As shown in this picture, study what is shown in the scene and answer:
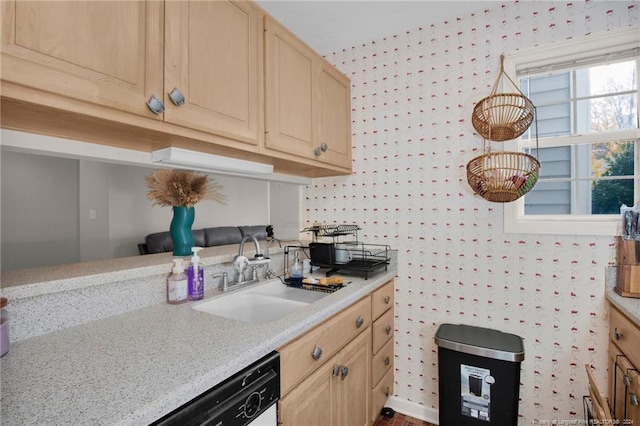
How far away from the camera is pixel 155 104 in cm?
100

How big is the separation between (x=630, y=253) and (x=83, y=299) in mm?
2291

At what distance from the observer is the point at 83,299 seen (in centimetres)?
104

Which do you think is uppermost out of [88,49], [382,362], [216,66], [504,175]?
[216,66]

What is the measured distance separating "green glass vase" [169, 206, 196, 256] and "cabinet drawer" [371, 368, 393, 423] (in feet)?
4.14

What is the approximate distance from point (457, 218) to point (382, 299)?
0.68 m

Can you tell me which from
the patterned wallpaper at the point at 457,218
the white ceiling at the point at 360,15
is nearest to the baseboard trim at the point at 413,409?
the patterned wallpaper at the point at 457,218

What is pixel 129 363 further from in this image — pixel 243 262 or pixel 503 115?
pixel 503 115

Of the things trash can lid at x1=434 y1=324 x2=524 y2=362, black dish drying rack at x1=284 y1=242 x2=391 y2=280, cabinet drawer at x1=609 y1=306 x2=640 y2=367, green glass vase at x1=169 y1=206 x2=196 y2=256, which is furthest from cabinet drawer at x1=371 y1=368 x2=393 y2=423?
green glass vase at x1=169 y1=206 x2=196 y2=256

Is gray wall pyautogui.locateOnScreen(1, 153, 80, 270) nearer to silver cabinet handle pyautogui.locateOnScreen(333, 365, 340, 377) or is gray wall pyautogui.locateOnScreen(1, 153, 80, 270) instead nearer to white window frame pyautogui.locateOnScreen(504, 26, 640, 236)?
silver cabinet handle pyautogui.locateOnScreen(333, 365, 340, 377)

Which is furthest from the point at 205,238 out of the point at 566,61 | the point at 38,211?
the point at 566,61

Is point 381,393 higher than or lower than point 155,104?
lower

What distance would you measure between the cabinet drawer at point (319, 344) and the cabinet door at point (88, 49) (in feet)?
3.02

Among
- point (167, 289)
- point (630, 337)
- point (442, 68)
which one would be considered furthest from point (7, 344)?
point (442, 68)

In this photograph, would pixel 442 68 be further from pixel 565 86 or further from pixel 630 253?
pixel 630 253
